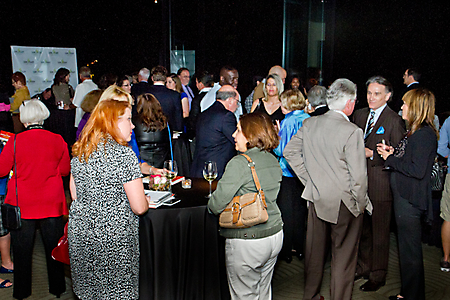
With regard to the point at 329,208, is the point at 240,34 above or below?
above

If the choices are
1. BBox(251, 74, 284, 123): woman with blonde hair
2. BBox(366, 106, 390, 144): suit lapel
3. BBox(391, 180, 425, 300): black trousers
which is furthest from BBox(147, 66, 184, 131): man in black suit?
BBox(391, 180, 425, 300): black trousers

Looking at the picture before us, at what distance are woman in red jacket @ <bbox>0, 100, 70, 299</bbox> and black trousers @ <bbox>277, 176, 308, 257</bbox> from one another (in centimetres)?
195

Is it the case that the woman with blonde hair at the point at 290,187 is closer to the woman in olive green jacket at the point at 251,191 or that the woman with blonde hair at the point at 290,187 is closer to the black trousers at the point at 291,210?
the black trousers at the point at 291,210

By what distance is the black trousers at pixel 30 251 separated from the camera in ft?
10.2

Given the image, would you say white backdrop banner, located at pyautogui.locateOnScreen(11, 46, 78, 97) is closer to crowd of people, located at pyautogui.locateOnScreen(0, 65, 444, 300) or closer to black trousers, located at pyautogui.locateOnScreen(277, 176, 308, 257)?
crowd of people, located at pyautogui.locateOnScreen(0, 65, 444, 300)

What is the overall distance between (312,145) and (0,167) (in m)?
2.23

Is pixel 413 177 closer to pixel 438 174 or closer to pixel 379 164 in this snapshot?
pixel 379 164

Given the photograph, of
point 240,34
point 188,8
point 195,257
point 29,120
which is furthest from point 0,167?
point 188,8

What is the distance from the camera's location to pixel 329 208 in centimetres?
270

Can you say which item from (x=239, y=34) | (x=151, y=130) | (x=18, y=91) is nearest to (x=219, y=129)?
(x=151, y=130)

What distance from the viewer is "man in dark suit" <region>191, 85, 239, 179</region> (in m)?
3.69

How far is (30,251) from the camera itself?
3184 mm

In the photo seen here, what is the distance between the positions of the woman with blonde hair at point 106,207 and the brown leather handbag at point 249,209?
0.50m

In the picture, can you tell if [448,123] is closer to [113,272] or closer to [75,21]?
[113,272]
